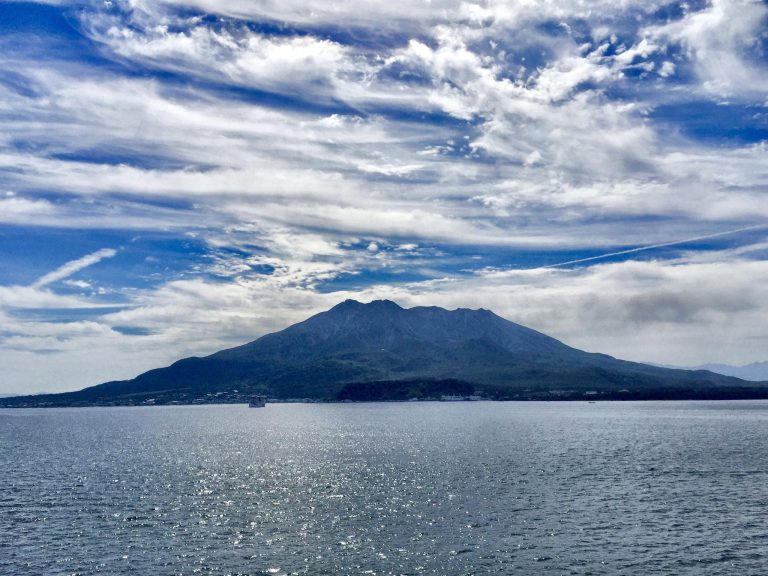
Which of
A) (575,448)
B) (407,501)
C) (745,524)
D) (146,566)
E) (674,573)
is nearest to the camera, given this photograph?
(674,573)

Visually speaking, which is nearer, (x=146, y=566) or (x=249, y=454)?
(x=146, y=566)

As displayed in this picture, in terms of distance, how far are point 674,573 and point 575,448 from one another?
112 m

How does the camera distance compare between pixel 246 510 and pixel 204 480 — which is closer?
pixel 246 510

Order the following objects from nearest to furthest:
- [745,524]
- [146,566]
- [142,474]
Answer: [146,566] → [745,524] → [142,474]

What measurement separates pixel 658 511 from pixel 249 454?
110 m

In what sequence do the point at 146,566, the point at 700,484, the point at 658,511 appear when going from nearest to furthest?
the point at 146,566 < the point at 658,511 < the point at 700,484

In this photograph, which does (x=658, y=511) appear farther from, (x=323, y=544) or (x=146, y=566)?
(x=146, y=566)

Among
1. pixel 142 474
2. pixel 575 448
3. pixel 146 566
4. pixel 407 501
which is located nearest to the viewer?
pixel 146 566

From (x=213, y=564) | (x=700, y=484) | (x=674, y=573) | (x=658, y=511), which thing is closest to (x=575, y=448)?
(x=700, y=484)

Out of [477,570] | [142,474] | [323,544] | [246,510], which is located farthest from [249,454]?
[477,570]

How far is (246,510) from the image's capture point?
3506 inches

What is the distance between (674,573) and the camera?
58.4m

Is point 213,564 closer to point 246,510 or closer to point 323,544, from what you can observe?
point 323,544

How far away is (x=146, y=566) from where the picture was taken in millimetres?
62844
